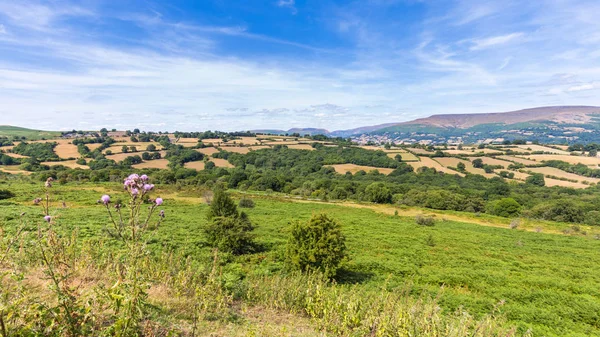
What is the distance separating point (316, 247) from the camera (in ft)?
38.2

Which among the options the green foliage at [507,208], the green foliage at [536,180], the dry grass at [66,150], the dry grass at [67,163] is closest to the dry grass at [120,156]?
the dry grass at [67,163]

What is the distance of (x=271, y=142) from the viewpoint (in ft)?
394

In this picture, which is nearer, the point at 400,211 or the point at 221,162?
the point at 400,211

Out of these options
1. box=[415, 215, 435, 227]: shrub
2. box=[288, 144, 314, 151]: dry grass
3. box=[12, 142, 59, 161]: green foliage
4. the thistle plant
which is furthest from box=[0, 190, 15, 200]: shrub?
box=[288, 144, 314, 151]: dry grass

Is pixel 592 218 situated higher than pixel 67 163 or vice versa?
pixel 67 163

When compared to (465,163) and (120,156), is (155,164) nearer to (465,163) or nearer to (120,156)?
(120,156)

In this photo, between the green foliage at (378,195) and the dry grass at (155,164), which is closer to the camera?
the green foliage at (378,195)

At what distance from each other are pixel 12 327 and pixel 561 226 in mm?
52058

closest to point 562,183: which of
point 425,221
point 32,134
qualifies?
point 425,221

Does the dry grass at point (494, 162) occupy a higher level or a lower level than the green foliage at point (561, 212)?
higher

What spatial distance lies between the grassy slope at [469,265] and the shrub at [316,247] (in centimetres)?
153

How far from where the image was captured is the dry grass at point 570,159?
8616cm

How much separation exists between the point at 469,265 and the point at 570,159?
108473 millimetres

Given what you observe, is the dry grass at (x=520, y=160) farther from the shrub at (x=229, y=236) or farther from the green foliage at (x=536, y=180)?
the shrub at (x=229, y=236)
